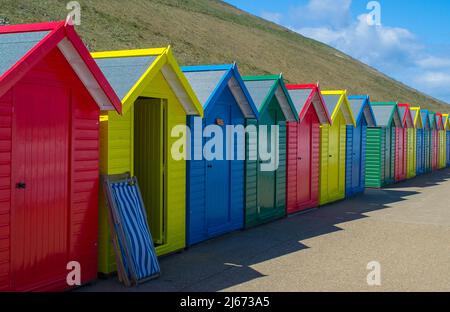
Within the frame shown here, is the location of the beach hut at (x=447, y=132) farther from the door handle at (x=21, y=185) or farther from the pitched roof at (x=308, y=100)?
the door handle at (x=21, y=185)

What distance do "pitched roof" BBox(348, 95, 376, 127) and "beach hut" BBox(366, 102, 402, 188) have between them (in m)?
0.67

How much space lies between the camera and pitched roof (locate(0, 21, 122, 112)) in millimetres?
5953

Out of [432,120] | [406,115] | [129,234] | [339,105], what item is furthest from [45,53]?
[432,120]

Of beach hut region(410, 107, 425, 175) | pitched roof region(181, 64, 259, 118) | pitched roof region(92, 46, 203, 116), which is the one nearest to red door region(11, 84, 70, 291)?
pitched roof region(92, 46, 203, 116)

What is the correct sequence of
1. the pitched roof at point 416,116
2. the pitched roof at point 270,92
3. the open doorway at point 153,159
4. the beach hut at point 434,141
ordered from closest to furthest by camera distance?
1. the open doorway at point 153,159
2. the pitched roof at point 270,92
3. the pitched roof at point 416,116
4. the beach hut at point 434,141

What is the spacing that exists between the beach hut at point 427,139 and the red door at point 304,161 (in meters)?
14.4

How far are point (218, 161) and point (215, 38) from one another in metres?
65.8

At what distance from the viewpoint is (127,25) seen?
54688 mm

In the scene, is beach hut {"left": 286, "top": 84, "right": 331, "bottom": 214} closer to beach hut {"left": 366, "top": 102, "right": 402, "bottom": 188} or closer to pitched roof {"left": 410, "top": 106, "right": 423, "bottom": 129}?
beach hut {"left": 366, "top": 102, "right": 402, "bottom": 188}

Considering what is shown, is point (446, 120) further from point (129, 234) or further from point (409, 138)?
point (129, 234)

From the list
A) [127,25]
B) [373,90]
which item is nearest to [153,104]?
[127,25]

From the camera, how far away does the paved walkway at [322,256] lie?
7656 mm

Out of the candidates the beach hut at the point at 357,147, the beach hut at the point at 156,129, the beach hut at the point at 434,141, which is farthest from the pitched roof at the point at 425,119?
the beach hut at the point at 156,129
